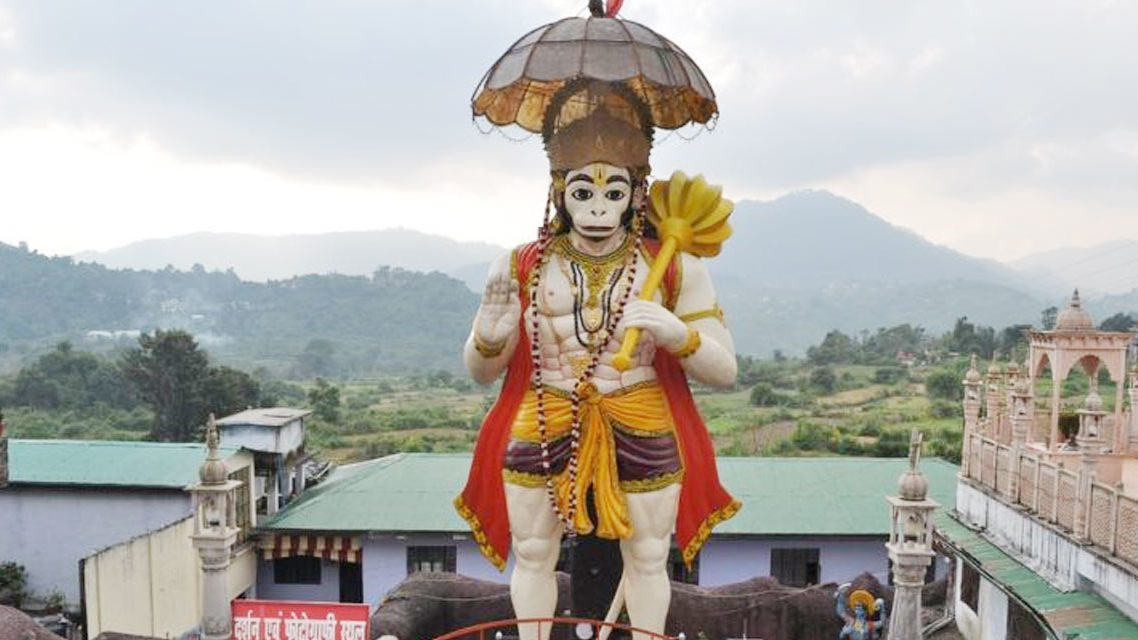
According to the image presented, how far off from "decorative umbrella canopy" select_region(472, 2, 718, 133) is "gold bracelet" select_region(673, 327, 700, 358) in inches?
49.0

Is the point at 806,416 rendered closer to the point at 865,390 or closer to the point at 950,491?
the point at 865,390

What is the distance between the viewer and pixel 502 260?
16.3ft

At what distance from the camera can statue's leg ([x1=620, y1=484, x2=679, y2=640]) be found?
4.80 m

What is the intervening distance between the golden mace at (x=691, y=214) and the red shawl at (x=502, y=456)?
162 millimetres

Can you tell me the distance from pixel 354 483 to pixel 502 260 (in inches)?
452

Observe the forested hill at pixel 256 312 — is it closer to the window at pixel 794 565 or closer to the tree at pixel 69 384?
the tree at pixel 69 384

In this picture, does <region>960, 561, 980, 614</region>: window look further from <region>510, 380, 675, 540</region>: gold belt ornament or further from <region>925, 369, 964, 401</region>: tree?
<region>925, 369, 964, 401</region>: tree

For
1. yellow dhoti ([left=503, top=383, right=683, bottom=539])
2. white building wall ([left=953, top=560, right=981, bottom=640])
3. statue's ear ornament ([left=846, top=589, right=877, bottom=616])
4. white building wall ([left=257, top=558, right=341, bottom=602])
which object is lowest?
white building wall ([left=257, top=558, right=341, bottom=602])

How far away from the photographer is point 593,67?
454cm

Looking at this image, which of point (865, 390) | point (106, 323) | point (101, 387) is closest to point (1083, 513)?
point (865, 390)

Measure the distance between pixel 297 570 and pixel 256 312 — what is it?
3530 inches

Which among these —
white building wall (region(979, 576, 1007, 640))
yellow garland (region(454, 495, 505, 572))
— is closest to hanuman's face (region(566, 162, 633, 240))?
yellow garland (region(454, 495, 505, 572))

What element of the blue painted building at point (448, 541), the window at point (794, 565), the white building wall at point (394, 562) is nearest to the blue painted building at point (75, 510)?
the blue painted building at point (448, 541)

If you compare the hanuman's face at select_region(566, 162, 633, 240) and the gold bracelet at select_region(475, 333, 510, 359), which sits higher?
the hanuman's face at select_region(566, 162, 633, 240)
